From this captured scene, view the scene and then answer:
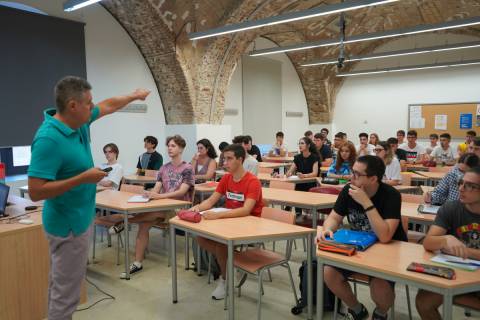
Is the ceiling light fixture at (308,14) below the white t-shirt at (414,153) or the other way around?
the other way around

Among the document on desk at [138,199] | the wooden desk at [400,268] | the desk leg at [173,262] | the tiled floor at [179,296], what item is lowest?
the tiled floor at [179,296]

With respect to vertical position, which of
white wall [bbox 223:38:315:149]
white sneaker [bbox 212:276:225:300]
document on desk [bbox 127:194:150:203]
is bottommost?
white sneaker [bbox 212:276:225:300]

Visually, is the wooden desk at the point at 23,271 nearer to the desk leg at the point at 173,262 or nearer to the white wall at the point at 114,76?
the desk leg at the point at 173,262

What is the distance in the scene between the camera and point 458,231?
2277 millimetres

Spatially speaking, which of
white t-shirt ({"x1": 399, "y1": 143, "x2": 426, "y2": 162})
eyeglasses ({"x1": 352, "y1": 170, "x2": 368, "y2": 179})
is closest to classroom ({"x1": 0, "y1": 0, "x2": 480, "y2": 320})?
Answer: eyeglasses ({"x1": 352, "y1": 170, "x2": 368, "y2": 179})

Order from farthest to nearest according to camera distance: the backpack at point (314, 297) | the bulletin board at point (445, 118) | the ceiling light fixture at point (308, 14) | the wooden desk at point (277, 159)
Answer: the bulletin board at point (445, 118) < the wooden desk at point (277, 159) < the ceiling light fixture at point (308, 14) < the backpack at point (314, 297)

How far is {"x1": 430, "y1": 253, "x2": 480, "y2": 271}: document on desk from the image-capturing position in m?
1.99

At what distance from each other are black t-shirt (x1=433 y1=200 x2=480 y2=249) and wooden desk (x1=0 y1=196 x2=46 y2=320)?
2.96m

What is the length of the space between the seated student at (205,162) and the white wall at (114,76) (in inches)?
107

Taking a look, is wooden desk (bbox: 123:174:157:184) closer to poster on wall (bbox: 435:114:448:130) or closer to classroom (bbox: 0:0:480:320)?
classroom (bbox: 0:0:480:320)

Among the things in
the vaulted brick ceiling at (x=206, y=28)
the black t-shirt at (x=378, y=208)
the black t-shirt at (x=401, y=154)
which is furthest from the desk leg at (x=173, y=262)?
the black t-shirt at (x=401, y=154)

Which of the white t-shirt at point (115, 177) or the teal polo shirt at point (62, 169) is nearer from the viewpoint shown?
the teal polo shirt at point (62, 169)

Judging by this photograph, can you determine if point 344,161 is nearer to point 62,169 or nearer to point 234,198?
point 234,198

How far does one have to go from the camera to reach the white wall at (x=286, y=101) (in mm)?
10531
